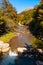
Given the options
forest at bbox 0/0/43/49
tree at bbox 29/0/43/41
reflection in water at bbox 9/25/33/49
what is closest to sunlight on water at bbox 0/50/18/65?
reflection in water at bbox 9/25/33/49

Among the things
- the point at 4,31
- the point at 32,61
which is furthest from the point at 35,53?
the point at 4,31

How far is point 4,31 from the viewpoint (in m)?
38.3

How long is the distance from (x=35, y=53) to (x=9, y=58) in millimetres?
4147

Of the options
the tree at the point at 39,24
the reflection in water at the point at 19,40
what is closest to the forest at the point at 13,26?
the tree at the point at 39,24

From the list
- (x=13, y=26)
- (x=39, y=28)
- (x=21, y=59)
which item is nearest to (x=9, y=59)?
(x=21, y=59)

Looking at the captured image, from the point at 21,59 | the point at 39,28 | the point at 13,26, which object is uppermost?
the point at 21,59

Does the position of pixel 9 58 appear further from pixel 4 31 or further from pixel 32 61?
pixel 4 31

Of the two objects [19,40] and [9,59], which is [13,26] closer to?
[19,40]

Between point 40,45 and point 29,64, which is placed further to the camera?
point 40,45

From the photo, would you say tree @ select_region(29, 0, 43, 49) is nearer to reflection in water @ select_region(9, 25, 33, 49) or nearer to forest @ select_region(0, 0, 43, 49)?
forest @ select_region(0, 0, 43, 49)

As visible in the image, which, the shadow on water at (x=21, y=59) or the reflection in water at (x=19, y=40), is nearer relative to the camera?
the shadow on water at (x=21, y=59)

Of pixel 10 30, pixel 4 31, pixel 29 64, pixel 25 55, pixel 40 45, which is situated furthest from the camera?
pixel 10 30

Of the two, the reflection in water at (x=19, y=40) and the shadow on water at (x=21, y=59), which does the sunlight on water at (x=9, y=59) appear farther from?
the reflection in water at (x=19, y=40)

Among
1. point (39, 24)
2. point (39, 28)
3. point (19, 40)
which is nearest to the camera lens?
point (19, 40)
